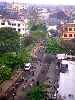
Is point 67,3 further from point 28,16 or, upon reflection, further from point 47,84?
point 47,84

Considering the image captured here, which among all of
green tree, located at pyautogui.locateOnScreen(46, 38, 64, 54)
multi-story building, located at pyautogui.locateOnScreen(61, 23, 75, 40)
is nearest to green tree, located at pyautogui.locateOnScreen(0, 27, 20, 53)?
green tree, located at pyautogui.locateOnScreen(46, 38, 64, 54)

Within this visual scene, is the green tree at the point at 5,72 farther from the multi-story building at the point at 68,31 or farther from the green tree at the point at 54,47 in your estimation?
the multi-story building at the point at 68,31

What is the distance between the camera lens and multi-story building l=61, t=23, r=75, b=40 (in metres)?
2.80

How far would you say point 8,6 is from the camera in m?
3.06

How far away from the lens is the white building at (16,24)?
2936 millimetres

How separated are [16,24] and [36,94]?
2.45ft

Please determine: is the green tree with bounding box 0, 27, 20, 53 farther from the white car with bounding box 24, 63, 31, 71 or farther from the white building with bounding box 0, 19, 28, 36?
the white car with bounding box 24, 63, 31, 71

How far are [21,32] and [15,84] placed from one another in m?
0.55

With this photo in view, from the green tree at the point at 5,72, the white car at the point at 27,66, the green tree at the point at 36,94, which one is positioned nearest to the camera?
the green tree at the point at 36,94

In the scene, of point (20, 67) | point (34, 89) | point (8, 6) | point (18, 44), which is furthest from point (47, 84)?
point (8, 6)

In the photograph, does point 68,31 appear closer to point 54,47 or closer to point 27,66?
point 54,47

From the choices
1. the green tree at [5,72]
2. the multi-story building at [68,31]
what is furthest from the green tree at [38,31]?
the green tree at [5,72]

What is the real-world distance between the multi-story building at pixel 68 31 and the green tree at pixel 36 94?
0.55 metres

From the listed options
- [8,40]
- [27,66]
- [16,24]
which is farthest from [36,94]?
[16,24]
